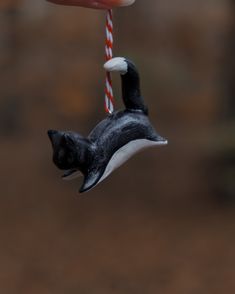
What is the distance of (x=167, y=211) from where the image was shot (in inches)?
94.7

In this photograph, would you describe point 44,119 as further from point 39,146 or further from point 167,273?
point 167,273

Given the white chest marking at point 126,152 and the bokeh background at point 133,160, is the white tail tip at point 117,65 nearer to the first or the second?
the white chest marking at point 126,152

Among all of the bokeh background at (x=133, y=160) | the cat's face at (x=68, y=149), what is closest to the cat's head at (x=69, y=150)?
the cat's face at (x=68, y=149)

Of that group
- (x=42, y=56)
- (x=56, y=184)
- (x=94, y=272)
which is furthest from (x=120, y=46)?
(x=94, y=272)

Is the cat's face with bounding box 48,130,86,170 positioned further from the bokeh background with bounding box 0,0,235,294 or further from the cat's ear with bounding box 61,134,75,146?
the bokeh background with bounding box 0,0,235,294

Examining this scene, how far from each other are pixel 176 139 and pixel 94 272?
38.3 inches

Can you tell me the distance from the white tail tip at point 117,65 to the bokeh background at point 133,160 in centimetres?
144

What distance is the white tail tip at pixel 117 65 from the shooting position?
556 mm

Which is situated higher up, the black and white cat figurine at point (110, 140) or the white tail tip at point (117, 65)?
the white tail tip at point (117, 65)

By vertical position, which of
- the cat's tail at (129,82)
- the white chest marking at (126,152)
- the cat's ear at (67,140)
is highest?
the cat's tail at (129,82)

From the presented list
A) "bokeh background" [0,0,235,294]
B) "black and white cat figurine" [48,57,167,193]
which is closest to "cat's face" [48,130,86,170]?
"black and white cat figurine" [48,57,167,193]

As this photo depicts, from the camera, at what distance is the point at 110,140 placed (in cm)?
57

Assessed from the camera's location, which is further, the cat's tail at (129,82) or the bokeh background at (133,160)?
the bokeh background at (133,160)

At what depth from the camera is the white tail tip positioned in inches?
21.9
